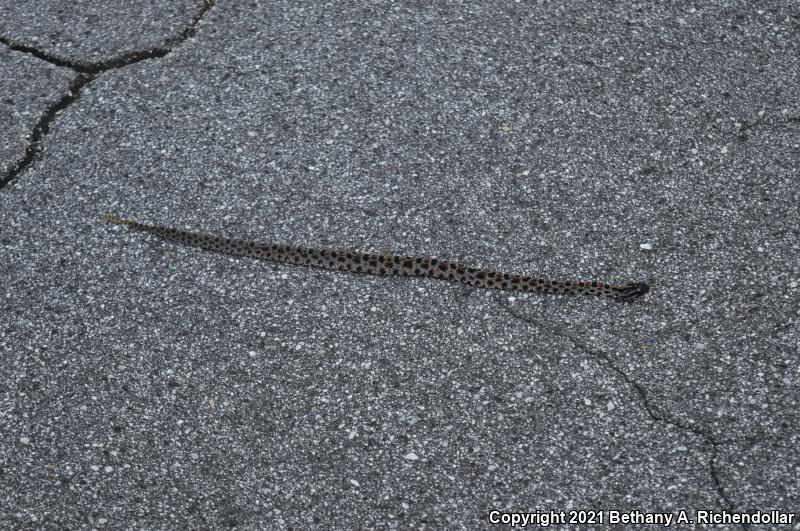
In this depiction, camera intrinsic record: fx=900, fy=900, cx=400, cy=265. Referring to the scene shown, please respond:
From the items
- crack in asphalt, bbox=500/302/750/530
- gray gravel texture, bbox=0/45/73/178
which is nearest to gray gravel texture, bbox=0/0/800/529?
crack in asphalt, bbox=500/302/750/530

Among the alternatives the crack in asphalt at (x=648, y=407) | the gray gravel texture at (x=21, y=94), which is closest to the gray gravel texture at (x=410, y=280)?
the crack in asphalt at (x=648, y=407)

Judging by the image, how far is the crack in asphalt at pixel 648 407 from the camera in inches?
142

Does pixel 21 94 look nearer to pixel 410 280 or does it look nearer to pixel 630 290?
pixel 410 280

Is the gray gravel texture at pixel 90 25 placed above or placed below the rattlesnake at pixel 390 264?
above

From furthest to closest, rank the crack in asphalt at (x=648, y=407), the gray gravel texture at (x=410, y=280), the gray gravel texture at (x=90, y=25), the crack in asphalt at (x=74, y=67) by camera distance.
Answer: the gray gravel texture at (x=90, y=25) → the crack in asphalt at (x=74, y=67) → the gray gravel texture at (x=410, y=280) → the crack in asphalt at (x=648, y=407)

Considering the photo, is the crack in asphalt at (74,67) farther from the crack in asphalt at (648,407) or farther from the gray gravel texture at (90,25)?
the crack in asphalt at (648,407)

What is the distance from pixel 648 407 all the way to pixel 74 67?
388cm

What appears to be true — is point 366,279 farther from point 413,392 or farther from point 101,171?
point 101,171

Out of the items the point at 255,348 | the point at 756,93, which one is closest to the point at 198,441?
the point at 255,348

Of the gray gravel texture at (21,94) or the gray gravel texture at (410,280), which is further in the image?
the gray gravel texture at (21,94)

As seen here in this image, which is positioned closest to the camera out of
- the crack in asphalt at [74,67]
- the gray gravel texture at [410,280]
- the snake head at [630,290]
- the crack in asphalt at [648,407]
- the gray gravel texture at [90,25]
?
the crack in asphalt at [648,407]

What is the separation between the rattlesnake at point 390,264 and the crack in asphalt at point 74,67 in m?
0.84

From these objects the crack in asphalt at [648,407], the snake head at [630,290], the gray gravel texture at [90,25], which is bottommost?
the crack in asphalt at [648,407]

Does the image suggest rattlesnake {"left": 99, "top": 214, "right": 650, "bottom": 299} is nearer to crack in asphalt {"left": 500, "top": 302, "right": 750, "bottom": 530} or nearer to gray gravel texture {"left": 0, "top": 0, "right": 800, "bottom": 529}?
gray gravel texture {"left": 0, "top": 0, "right": 800, "bottom": 529}
